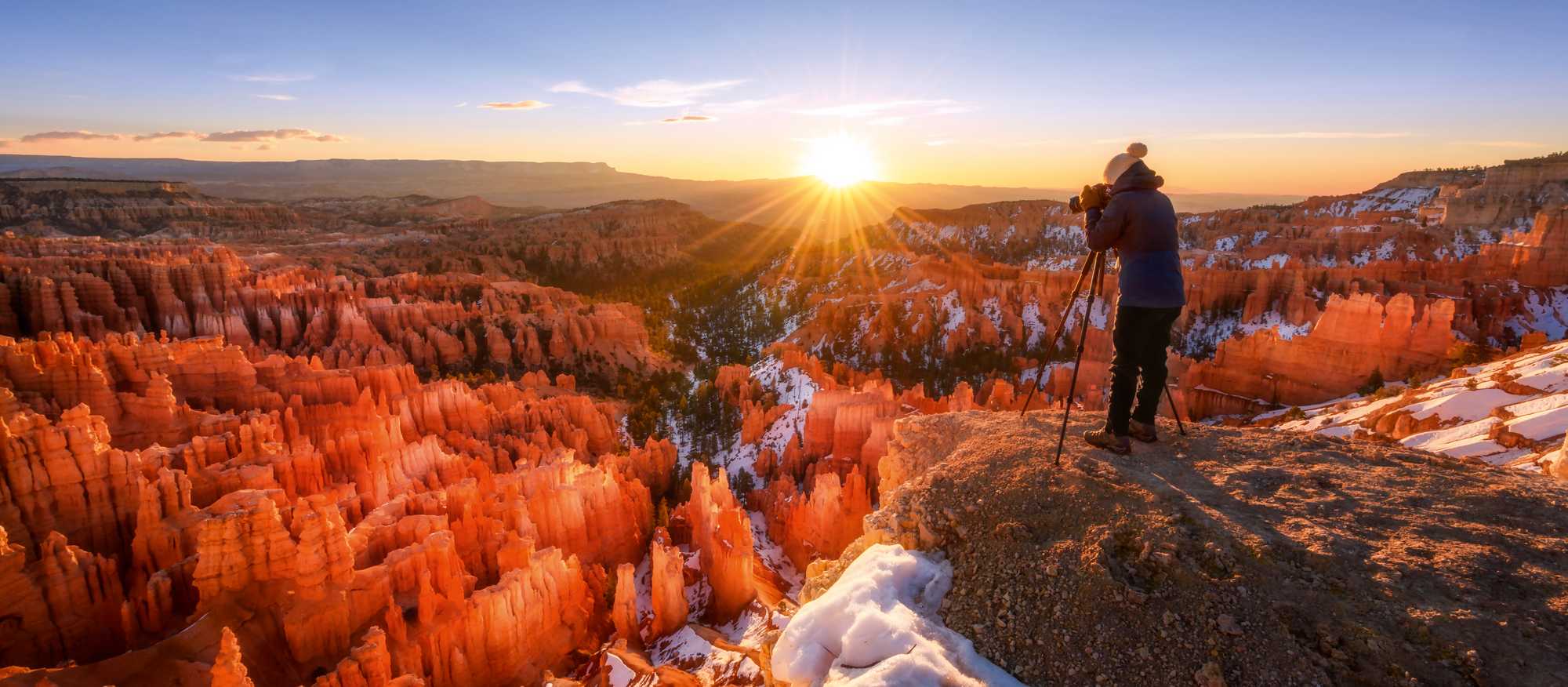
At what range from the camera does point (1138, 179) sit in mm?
5395

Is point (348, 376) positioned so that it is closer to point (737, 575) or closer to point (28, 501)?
point (28, 501)

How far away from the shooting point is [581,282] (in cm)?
7631

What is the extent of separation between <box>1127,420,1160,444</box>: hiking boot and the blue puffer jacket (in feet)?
3.71

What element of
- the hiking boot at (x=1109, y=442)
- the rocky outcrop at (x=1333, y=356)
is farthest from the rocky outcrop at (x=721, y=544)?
the rocky outcrop at (x=1333, y=356)

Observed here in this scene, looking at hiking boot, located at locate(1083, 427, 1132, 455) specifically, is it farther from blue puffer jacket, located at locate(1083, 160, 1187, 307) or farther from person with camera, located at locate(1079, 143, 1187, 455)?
blue puffer jacket, located at locate(1083, 160, 1187, 307)

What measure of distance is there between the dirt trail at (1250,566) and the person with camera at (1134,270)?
→ 0.56 m

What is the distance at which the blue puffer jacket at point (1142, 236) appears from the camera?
533 cm

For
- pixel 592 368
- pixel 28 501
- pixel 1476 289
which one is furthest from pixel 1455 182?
pixel 28 501

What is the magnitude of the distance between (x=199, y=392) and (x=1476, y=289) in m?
45.8

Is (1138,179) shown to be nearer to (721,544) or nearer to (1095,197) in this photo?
(1095,197)

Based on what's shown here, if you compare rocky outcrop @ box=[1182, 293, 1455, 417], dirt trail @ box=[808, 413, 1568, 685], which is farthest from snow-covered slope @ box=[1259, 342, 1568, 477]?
rocky outcrop @ box=[1182, 293, 1455, 417]

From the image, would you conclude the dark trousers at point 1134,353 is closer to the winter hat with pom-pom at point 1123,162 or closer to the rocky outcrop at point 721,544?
the winter hat with pom-pom at point 1123,162

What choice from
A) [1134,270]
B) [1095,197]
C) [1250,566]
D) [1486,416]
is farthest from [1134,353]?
[1486,416]

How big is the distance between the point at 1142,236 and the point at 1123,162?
2.06 ft
